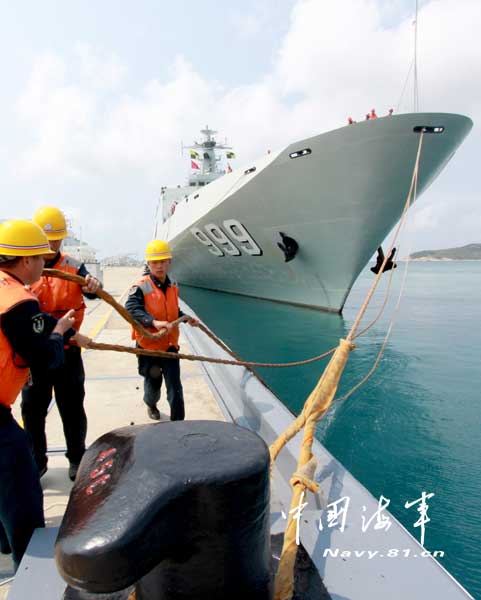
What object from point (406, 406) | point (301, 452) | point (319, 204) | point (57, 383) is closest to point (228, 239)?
point (319, 204)

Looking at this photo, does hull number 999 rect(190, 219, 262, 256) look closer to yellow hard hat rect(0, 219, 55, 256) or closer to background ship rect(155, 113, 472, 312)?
background ship rect(155, 113, 472, 312)

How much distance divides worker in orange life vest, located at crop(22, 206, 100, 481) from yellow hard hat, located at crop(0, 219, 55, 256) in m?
0.83

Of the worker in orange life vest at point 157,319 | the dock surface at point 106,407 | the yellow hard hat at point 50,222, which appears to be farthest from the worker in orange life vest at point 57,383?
the worker in orange life vest at point 157,319

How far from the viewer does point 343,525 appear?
1.84 m

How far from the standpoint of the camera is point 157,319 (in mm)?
3506

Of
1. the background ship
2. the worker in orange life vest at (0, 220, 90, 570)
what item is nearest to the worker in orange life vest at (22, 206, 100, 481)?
the worker in orange life vest at (0, 220, 90, 570)

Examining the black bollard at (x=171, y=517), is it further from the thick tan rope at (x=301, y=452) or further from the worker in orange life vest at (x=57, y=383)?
the worker in orange life vest at (x=57, y=383)

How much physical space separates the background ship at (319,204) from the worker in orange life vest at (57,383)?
8999 millimetres

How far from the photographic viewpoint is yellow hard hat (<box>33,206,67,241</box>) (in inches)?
105

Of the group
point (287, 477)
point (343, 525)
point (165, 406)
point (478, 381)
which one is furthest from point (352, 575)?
point (478, 381)

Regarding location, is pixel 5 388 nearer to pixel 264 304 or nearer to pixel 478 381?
pixel 478 381

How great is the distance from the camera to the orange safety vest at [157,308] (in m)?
3.43

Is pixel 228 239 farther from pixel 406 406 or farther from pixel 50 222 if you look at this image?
pixel 50 222

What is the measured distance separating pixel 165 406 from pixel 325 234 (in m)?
9.41
